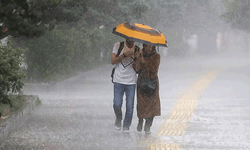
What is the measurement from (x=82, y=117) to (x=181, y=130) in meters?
2.32

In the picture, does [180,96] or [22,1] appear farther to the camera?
[180,96]

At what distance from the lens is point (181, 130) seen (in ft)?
32.7

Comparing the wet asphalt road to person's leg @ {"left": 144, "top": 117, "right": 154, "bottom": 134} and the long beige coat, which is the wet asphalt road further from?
the long beige coat

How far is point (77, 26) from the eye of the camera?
27.2m

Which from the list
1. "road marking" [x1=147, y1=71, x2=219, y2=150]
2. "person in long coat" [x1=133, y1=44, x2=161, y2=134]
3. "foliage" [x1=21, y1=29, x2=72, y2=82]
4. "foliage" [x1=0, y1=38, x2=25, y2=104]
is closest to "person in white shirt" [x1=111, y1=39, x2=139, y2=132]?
"person in long coat" [x1=133, y1=44, x2=161, y2=134]

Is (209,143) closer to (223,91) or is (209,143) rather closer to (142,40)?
(142,40)

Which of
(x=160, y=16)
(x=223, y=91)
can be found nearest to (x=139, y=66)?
(x=223, y=91)

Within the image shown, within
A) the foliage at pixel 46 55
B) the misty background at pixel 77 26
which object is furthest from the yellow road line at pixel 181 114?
the foliage at pixel 46 55

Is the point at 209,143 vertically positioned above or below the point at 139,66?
below

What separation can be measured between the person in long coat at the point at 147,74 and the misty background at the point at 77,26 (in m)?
2.83

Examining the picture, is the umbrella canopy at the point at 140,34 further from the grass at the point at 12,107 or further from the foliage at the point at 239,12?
the foliage at the point at 239,12

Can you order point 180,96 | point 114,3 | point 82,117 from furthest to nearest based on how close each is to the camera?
point 114,3
point 180,96
point 82,117

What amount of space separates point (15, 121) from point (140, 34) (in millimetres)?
2454

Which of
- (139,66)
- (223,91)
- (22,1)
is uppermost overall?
(22,1)
